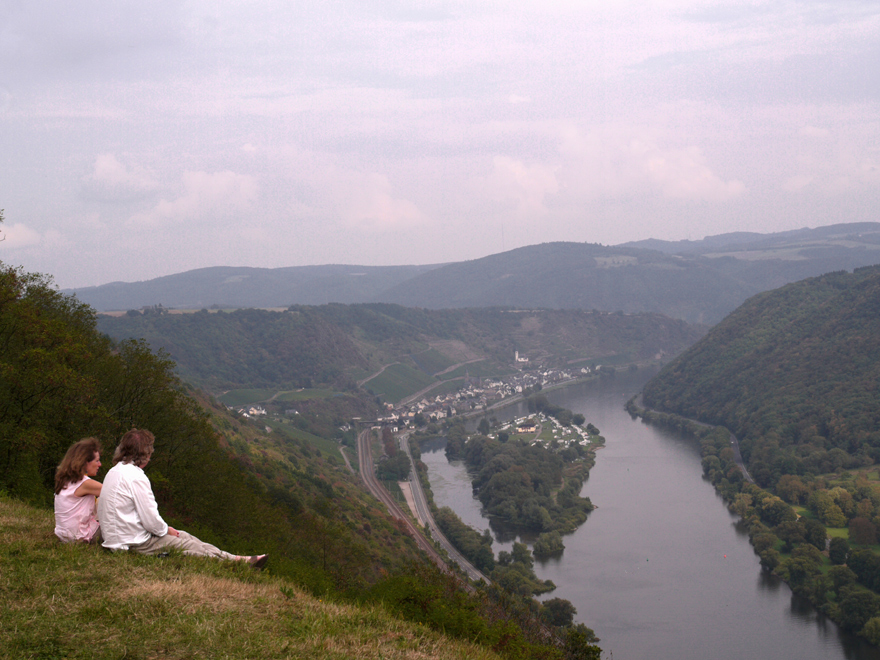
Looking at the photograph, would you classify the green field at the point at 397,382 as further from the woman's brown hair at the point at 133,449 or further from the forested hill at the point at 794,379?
the woman's brown hair at the point at 133,449

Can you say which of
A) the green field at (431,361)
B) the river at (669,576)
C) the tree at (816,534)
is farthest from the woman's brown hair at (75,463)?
the green field at (431,361)

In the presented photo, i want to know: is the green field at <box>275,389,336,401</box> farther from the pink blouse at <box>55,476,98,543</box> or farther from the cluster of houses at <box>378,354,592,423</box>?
the pink blouse at <box>55,476,98,543</box>

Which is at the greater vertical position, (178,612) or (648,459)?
(178,612)

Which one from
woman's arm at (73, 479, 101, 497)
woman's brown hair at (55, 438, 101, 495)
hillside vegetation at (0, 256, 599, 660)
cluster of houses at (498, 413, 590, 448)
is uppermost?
woman's brown hair at (55, 438, 101, 495)

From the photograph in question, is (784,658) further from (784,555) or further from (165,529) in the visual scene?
(165,529)

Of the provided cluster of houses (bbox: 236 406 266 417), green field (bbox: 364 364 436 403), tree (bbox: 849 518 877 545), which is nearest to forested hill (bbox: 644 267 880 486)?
tree (bbox: 849 518 877 545)

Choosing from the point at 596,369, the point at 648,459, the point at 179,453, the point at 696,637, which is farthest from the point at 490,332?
the point at 179,453
